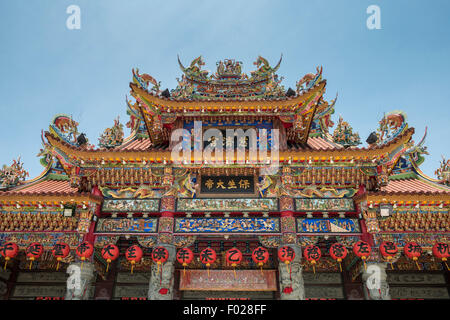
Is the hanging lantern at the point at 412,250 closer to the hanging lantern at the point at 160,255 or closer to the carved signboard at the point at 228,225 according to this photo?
the carved signboard at the point at 228,225

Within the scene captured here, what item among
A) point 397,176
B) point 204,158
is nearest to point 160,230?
point 204,158

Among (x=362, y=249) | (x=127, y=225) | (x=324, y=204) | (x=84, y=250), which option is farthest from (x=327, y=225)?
(x=84, y=250)

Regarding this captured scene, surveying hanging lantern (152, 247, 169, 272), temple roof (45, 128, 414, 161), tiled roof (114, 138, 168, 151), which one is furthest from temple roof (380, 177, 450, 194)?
tiled roof (114, 138, 168, 151)

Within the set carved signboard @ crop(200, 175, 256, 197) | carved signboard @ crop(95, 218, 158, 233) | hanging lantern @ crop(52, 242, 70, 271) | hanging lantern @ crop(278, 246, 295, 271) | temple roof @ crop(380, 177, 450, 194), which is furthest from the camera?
temple roof @ crop(380, 177, 450, 194)

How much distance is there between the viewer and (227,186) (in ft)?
36.3

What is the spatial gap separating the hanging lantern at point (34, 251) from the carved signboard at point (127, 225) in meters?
1.62

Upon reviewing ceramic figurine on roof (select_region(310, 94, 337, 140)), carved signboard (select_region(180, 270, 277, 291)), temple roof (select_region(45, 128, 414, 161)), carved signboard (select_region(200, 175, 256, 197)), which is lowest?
carved signboard (select_region(180, 270, 277, 291))

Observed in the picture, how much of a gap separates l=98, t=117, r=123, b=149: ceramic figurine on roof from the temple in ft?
0.32

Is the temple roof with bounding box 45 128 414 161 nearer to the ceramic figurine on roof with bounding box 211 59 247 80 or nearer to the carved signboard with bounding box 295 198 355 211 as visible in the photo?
the carved signboard with bounding box 295 198 355 211

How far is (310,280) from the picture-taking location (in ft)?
39.7

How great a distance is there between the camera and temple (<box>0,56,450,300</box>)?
9.59 metres

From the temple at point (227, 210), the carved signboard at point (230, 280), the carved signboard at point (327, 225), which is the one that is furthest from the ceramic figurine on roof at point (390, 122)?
the carved signboard at point (230, 280)

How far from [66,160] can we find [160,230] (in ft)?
13.9
